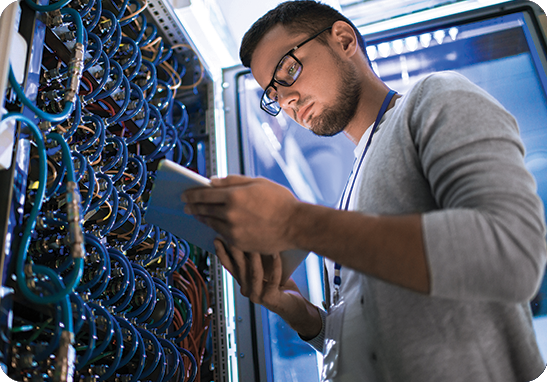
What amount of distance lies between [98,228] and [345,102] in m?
0.81

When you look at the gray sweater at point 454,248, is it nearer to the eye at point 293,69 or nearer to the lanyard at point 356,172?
the lanyard at point 356,172

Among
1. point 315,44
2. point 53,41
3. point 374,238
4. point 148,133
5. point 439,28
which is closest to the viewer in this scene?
point 374,238

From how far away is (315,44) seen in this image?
47.4 inches

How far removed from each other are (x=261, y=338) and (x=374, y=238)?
102 cm

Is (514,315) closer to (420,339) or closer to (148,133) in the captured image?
(420,339)

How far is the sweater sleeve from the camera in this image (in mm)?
558

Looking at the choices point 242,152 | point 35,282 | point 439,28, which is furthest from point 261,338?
point 439,28

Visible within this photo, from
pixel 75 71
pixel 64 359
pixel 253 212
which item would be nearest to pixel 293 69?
pixel 75 71

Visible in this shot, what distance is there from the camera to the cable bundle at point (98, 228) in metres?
0.73

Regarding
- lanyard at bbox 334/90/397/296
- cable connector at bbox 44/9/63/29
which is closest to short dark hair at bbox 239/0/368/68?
lanyard at bbox 334/90/397/296

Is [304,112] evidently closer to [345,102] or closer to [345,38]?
[345,102]

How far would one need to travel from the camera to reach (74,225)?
713 mm

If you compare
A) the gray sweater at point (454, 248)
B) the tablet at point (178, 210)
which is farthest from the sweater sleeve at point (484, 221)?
the tablet at point (178, 210)

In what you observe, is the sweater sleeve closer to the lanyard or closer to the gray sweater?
the gray sweater
